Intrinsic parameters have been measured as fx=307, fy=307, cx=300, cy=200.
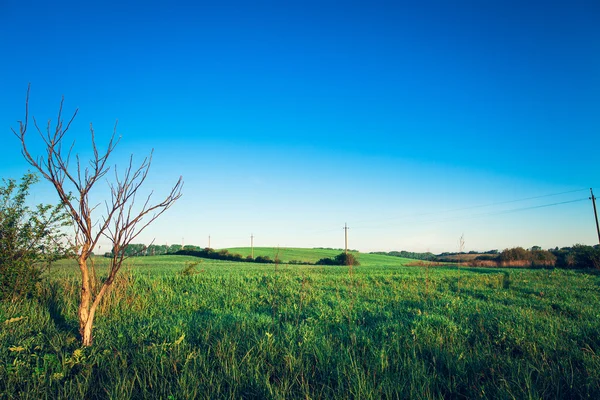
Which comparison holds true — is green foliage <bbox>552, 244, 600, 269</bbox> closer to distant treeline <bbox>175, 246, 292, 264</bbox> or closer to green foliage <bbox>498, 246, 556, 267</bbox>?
green foliage <bbox>498, 246, 556, 267</bbox>

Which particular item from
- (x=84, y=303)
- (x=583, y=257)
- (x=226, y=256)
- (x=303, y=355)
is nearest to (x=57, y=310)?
(x=84, y=303)

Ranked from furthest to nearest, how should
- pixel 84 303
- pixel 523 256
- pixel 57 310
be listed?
pixel 523 256 < pixel 57 310 < pixel 84 303

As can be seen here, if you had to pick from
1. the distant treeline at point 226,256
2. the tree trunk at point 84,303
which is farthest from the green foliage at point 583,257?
the distant treeline at point 226,256

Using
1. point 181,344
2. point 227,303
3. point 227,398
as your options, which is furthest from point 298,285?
point 227,398

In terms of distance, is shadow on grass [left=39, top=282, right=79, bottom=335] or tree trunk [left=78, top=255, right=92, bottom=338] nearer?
tree trunk [left=78, top=255, right=92, bottom=338]

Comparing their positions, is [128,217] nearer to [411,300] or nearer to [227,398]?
[227,398]

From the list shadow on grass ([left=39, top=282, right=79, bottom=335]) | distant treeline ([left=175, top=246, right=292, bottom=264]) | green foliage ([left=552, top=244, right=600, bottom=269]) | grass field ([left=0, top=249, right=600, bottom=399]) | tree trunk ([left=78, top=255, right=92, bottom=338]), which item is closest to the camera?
grass field ([left=0, top=249, right=600, bottom=399])

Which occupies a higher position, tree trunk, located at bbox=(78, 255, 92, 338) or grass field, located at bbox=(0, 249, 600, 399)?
tree trunk, located at bbox=(78, 255, 92, 338)

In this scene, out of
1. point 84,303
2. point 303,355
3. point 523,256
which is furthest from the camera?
point 523,256

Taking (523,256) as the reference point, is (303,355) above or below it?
below

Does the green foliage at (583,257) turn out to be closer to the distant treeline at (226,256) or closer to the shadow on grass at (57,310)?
the shadow on grass at (57,310)

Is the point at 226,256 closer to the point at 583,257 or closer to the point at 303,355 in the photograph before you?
the point at 583,257

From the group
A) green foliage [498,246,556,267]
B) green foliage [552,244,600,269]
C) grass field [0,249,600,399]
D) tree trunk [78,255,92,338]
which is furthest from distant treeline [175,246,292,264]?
tree trunk [78,255,92,338]

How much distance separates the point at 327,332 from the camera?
5762 mm
